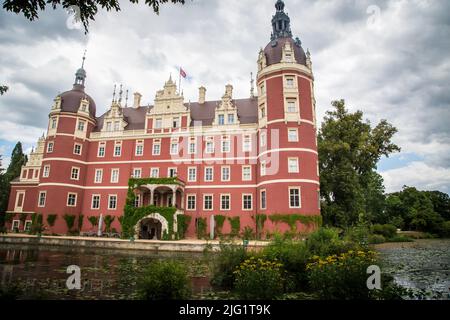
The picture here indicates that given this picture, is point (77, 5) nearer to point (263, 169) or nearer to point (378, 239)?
point (263, 169)

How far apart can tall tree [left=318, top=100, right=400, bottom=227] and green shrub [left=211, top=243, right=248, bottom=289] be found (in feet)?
77.7

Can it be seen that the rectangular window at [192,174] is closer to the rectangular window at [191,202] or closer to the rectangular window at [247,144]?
the rectangular window at [191,202]

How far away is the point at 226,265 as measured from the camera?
10.5m

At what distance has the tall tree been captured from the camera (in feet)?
103

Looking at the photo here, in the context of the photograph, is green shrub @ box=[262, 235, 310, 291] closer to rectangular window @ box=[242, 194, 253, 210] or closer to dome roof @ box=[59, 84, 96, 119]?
rectangular window @ box=[242, 194, 253, 210]

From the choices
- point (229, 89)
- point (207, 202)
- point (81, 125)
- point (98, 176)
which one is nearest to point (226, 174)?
point (207, 202)

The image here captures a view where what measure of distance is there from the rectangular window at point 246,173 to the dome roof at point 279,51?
38.9ft

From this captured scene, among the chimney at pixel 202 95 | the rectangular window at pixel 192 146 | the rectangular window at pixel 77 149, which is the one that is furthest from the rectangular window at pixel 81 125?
the chimney at pixel 202 95

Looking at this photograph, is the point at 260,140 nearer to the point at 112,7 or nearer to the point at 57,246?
the point at 57,246

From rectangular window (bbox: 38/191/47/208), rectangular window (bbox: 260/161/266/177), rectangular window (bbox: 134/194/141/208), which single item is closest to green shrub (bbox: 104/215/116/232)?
rectangular window (bbox: 134/194/141/208)

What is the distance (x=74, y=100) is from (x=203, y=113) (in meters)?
17.0

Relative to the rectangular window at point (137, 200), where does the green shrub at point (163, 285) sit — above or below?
below

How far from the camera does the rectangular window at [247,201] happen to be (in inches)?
1229
